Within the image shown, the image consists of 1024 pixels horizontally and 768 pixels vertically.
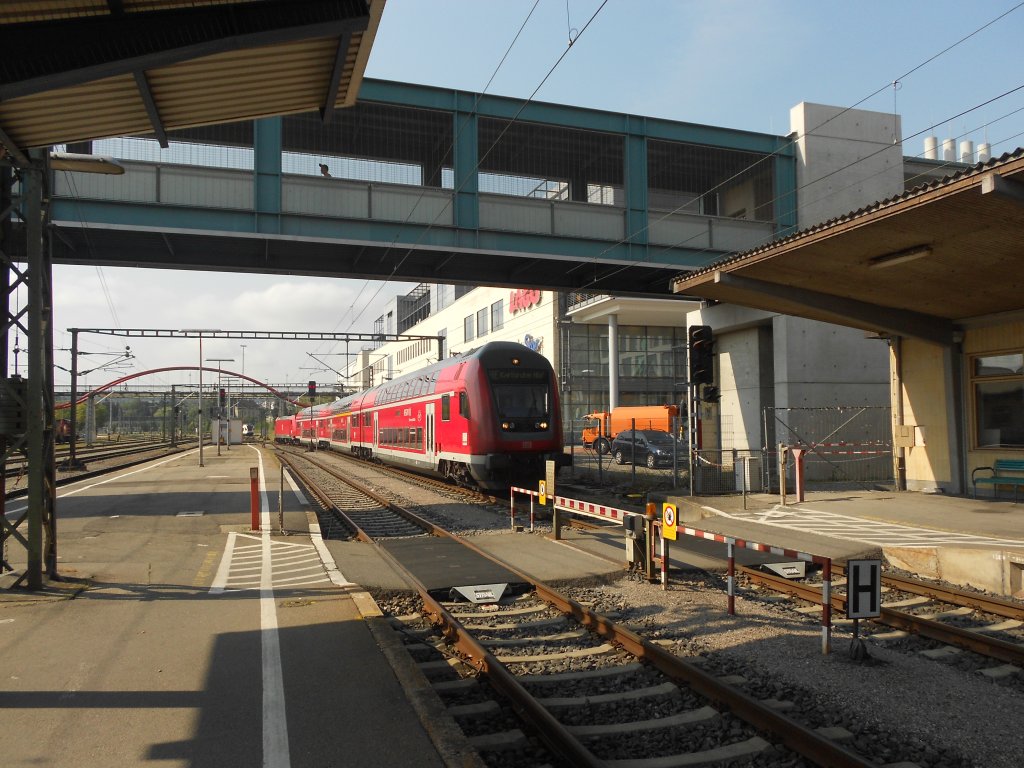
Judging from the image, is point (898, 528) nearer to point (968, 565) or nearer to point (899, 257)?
point (968, 565)

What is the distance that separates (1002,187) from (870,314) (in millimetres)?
7061

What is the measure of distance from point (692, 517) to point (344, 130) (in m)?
14.3

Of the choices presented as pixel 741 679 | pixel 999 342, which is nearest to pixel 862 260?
pixel 999 342

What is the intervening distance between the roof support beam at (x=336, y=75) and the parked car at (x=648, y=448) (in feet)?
68.2

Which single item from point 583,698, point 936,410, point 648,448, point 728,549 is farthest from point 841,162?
point 583,698

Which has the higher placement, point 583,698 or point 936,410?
point 936,410

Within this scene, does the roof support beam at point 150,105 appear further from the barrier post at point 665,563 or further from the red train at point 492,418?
the red train at point 492,418

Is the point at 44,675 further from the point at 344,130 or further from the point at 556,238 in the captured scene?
the point at 344,130

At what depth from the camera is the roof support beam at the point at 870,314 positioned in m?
15.5

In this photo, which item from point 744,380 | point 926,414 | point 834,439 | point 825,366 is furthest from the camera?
point 744,380

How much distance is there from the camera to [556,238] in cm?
2002

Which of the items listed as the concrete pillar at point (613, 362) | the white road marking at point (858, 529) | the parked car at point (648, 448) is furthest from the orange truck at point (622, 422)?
the white road marking at point (858, 529)

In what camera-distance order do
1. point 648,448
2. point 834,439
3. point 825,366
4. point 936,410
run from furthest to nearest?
point 648,448 < point 825,366 < point 834,439 < point 936,410

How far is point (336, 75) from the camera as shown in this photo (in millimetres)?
5945
